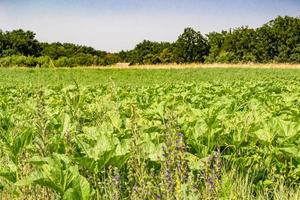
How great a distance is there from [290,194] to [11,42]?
77.2 meters

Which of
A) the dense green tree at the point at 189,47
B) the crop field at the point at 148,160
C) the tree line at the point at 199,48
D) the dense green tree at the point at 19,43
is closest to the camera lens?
the crop field at the point at 148,160

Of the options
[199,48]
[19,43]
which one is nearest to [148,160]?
[19,43]

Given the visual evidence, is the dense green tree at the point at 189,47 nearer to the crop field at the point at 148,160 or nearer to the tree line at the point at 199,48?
the tree line at the point at 199,48

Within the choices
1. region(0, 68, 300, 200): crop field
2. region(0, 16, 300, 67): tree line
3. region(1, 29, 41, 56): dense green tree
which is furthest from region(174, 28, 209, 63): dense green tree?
region(0, 68, 300, 200): crop field

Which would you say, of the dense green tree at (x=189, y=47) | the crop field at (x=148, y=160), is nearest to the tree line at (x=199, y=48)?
the dense green tree at (x=189, y=47)

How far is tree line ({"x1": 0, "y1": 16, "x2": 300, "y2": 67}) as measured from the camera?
227 ft

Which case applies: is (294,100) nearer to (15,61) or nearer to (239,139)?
(239,139)

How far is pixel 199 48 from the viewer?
271 feet

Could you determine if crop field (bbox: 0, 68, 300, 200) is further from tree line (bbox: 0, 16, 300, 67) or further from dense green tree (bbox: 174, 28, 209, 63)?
dense green tree (bbox: 174, 28, 209, 63)

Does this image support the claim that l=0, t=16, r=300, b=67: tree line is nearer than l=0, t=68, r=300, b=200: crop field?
No

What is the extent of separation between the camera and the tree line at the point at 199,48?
227ft

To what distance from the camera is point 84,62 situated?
6278cm

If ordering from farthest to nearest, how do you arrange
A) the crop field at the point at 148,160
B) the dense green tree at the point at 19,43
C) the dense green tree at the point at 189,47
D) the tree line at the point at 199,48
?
the dense green tree at the point at 189,47 < the dense green tree at the point at 19,43 < the tree line at the point at 199,48 < the crop field at the point at 148,160

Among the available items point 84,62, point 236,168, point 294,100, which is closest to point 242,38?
point 84,62
